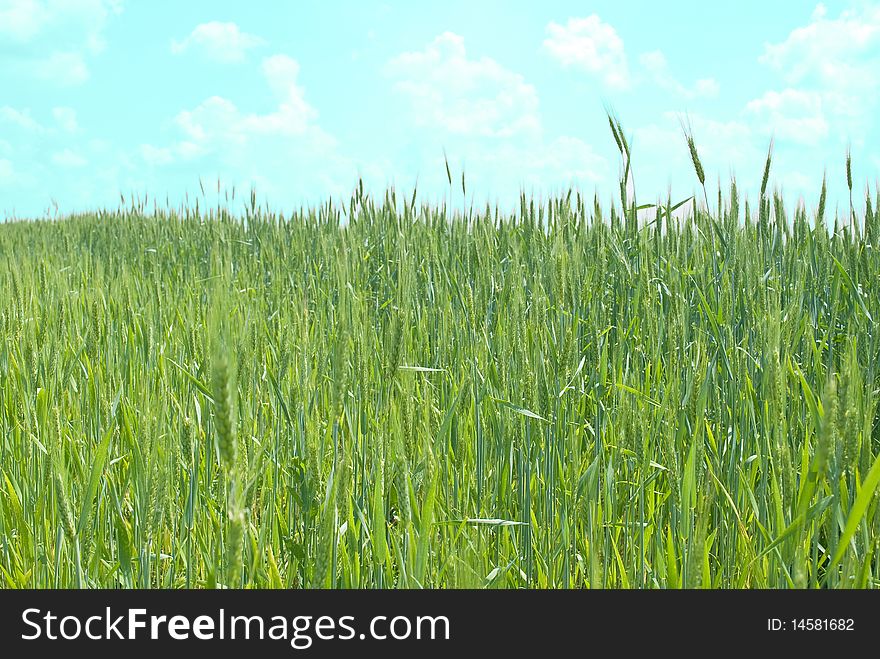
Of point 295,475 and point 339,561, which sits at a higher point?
point 295,475

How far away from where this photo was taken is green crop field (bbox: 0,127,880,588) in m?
0.86

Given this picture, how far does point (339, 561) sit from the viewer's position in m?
1.03

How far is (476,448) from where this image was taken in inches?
44.6

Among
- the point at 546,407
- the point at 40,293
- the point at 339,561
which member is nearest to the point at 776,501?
the point at 546,407

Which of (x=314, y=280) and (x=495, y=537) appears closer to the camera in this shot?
(x=495, y=537)

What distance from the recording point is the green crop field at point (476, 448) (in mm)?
864

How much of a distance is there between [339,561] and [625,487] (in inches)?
24.3

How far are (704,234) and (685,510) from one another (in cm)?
199

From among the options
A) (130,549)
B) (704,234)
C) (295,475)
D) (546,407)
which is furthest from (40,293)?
(704,234)

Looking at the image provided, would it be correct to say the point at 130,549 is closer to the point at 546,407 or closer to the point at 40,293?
the point at 546,407
